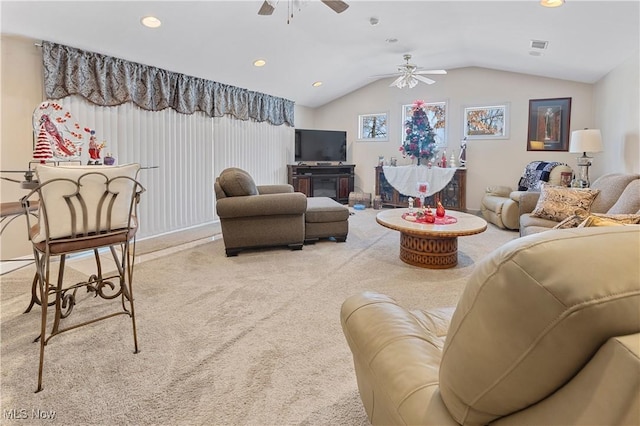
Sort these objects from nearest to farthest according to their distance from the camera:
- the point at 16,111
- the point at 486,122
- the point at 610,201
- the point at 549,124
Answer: the point at 610,201, the point at 16,111, the point at 549,124, the point at 486,122

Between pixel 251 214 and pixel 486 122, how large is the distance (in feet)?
16.2

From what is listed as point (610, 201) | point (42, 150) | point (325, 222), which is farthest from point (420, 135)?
point (42, 150)

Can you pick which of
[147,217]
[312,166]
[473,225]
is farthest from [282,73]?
[473,225]

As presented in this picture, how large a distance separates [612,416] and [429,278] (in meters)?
2.72

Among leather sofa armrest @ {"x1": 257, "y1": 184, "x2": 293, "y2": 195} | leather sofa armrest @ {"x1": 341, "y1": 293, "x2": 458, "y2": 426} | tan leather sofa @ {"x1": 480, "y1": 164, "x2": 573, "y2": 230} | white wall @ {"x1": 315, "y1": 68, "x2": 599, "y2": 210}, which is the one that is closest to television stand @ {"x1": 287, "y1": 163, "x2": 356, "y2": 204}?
white wall @ {"x1": 315, "y1": 68, "x2": 599, "y2": 210}

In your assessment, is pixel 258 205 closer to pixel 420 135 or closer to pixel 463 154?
pixel 420 135

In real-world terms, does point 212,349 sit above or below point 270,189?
below

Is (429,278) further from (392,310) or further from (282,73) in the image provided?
(282,73)

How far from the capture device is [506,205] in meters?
4.91

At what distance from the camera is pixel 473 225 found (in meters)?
3.36

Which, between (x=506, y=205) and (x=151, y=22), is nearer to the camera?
(x=151, y=22)

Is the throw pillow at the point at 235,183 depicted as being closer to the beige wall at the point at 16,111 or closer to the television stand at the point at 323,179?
the beige wall at the point at 16,111

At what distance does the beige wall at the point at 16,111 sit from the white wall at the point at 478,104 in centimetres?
561

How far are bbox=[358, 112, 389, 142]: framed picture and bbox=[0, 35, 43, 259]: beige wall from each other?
221 inches
